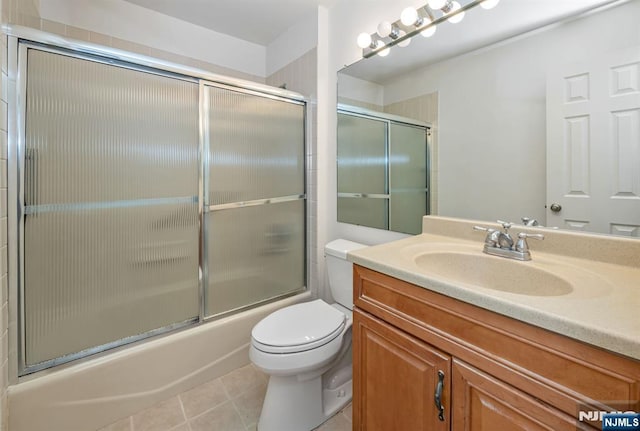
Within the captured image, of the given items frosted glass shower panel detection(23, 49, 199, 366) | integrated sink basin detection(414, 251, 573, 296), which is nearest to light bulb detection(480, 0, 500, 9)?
integrated sink basin detection(414, 251, 573, 296)

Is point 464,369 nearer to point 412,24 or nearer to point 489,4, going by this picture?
point 489,4

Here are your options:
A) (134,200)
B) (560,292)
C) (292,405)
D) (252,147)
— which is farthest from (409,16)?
(292,405)

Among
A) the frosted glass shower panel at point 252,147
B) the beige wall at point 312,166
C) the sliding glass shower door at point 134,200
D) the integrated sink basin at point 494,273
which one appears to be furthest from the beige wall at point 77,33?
the integrated sink basin at point 494,273

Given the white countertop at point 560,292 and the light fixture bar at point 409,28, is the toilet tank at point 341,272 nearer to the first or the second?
the white countertop at point 560,292

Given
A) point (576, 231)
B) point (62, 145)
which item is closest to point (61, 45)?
point (62, 145)

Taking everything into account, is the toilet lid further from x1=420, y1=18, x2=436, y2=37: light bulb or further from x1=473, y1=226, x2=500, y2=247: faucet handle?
x1=420, y1=18, x2=436, y2=37: light bulb

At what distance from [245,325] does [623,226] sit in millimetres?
1831

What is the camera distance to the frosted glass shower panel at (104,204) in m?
1.15

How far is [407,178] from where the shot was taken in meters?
1.51

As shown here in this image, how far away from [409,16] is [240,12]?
1242mm

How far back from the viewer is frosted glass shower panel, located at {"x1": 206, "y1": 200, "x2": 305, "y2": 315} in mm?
1670

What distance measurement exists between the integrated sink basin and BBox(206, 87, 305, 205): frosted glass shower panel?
3.84 feet

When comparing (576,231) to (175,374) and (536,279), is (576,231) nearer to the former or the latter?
(536,279)

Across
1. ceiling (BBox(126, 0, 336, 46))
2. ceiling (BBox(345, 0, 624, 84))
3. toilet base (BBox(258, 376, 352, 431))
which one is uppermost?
ceiling (BBox(126, 0, 336, 46))
